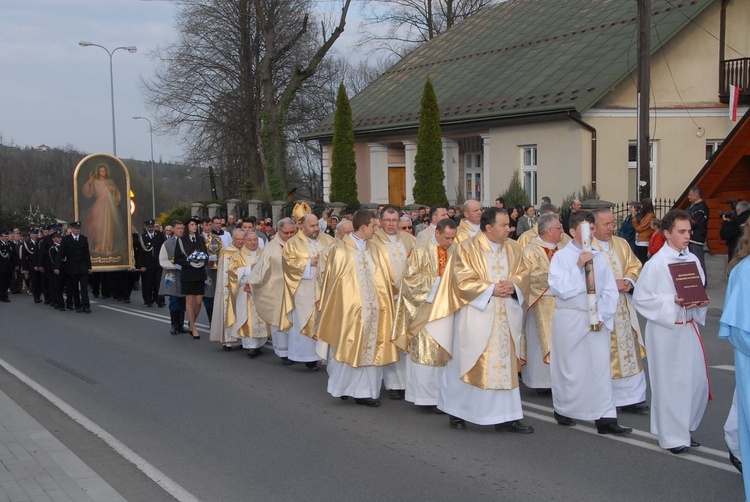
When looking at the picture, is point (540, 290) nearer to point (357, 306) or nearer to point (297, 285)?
point (357, 306)

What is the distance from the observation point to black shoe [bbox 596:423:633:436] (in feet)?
23.6

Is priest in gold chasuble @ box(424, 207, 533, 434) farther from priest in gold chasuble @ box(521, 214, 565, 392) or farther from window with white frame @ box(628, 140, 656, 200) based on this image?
window with white frame @ box(628, 140, 656, 200)

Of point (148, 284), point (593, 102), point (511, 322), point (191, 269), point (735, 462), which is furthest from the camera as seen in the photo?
point (593, 102)

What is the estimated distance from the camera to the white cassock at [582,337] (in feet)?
23.7

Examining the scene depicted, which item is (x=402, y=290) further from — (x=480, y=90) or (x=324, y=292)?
(x=480, y=90)

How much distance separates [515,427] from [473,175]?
934 inches

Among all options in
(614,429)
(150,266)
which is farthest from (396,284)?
(150,266)

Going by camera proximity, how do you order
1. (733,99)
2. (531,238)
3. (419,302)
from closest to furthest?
1. (419,302)
2. (531,238)
3. (733,99)

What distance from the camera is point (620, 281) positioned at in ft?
25.7

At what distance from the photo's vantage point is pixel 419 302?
8.38 metres

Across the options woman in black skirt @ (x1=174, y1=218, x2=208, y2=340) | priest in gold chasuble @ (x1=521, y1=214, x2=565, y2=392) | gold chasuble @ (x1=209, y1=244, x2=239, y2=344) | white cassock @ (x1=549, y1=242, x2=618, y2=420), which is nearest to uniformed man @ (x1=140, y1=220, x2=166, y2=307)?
woman in black skirt @ (x1=174, y1=218, x2=208, y2=340)

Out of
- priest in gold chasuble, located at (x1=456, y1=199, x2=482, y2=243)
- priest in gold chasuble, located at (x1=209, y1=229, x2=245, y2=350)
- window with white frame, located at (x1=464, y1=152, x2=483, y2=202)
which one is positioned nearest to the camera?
priest in gold chasuble, located at (x1=456, y1=199, x2=482, y2=243)

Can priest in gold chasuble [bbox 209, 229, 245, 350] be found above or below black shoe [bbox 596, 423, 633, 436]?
above

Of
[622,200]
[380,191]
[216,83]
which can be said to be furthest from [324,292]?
[216,83]
